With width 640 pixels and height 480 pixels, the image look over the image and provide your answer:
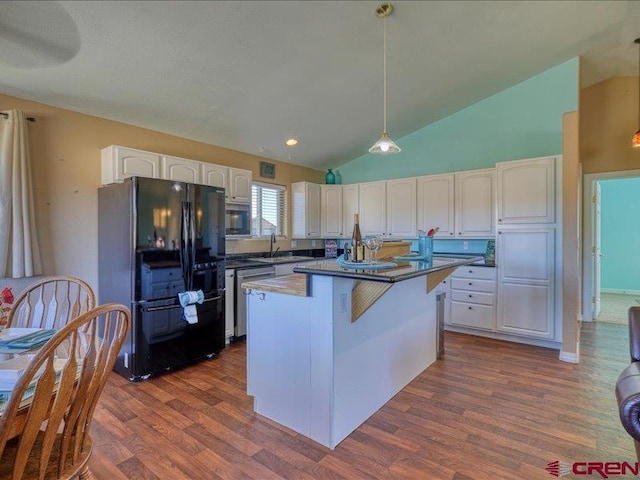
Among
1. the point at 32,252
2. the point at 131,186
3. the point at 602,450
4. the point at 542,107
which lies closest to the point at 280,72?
the point at 131,186

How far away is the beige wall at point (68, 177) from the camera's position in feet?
9.30

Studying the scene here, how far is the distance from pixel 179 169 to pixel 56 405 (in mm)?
2846

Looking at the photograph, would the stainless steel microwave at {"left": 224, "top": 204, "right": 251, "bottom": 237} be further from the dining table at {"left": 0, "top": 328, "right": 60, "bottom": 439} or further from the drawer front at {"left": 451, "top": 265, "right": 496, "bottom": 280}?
the drawer front at {"left": 451, "top": 265, "right": 496, "bottom": 280}

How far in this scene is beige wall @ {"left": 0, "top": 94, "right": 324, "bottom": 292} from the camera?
2834mm

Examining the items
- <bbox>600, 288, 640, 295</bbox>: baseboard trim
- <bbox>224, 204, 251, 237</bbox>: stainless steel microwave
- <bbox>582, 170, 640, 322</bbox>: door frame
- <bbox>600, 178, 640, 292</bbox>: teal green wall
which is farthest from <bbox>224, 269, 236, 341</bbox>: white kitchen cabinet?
<bbox>600, 288, 640, 295</bbox>: baseboard trim

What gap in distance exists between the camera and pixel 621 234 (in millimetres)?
6457

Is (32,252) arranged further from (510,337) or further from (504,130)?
(504,130)

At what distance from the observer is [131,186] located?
2.78m

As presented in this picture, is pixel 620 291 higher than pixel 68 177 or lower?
lower

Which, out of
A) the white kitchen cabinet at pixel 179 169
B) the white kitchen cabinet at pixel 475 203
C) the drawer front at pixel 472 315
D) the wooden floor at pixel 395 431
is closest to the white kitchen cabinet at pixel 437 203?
the white kitchen cabinet at pixel 475 203

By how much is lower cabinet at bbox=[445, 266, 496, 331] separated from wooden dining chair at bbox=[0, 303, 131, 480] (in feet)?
12.6

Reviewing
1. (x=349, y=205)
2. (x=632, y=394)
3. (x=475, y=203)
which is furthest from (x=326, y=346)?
(x=349, y=205)

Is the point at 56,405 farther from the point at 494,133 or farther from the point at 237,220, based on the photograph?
the point at 494,133

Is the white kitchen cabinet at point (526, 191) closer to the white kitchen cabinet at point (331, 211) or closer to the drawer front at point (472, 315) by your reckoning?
the drawer front at point (472, 315)
